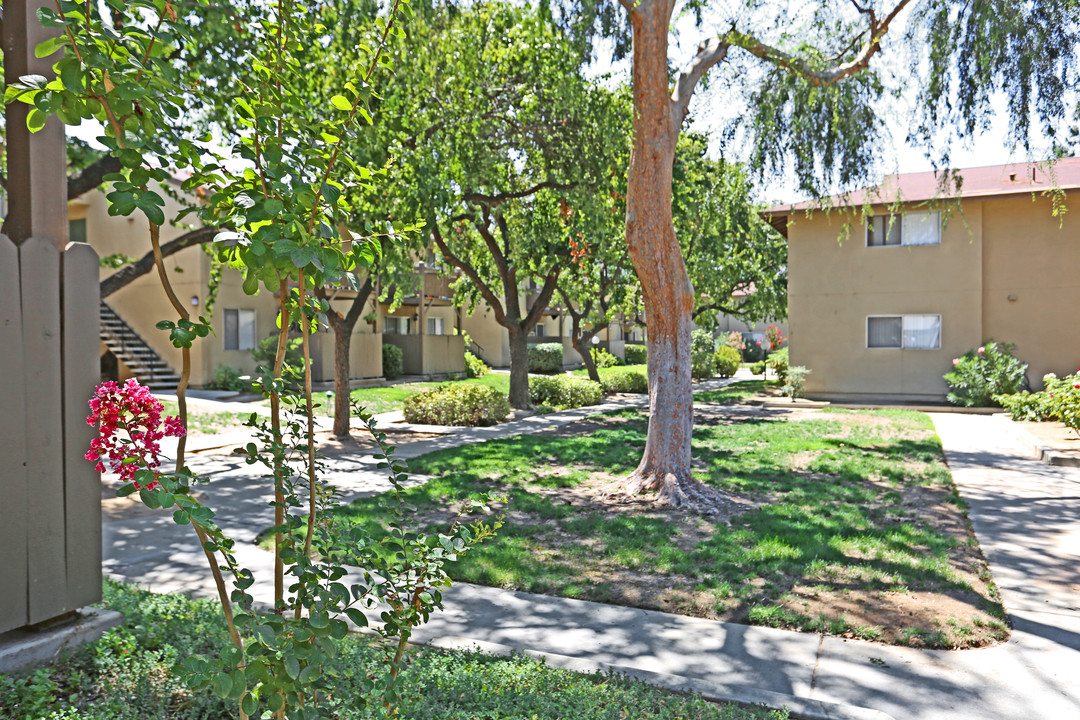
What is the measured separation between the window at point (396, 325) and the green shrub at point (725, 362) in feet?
45.4

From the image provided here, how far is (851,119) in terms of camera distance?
1016cm

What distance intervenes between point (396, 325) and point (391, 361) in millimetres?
5489

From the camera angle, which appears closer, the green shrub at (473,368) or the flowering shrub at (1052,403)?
the flowering shrub at (1052,403)

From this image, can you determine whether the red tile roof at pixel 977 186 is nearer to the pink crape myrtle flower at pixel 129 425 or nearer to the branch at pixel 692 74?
the branch at pixel 692 74

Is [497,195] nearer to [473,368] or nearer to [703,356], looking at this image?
[473,368]

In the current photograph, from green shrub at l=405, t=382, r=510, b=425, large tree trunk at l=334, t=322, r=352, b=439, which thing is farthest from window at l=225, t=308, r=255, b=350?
large tree trunk at l=334, t=322, r=352, b=439

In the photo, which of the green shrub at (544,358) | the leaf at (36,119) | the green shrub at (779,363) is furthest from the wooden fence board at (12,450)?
the green shrub at (544,358)

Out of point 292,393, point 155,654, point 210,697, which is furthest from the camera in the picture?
point 155,654

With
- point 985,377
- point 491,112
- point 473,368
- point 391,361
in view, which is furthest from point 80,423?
point 473,368

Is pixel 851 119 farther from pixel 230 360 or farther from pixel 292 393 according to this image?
pixel 230 360

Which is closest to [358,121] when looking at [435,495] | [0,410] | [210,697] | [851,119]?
[0,410]

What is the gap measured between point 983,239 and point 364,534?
2029 cm

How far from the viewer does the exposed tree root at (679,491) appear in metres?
7.77

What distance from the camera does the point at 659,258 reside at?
8.27 metres
